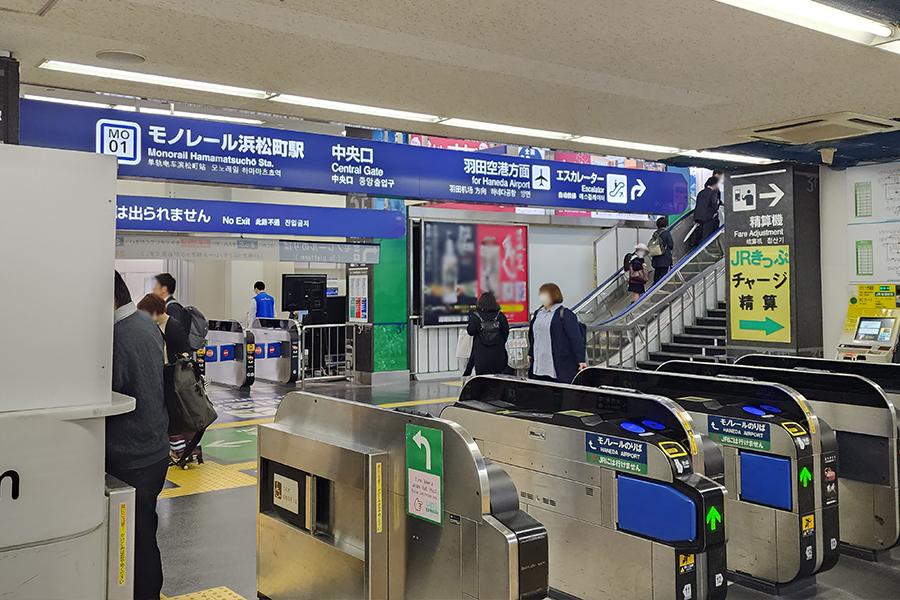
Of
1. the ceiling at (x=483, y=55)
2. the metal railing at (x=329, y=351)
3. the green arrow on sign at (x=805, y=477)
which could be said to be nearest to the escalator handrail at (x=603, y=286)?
the metal railing at (x=329, y=351)

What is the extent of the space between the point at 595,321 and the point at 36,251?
1151 cm

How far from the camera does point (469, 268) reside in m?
12.9

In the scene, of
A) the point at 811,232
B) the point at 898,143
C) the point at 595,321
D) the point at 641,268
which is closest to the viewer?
the point at 898,143

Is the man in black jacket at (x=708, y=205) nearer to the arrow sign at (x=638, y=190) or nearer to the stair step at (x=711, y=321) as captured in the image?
the stair step at (x=711, y=321)

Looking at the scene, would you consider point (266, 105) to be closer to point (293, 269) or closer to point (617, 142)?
point (617, 142)

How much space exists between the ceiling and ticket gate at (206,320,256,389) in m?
6.51

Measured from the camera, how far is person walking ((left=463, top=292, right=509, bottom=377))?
681cm

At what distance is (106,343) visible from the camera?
8.53ft

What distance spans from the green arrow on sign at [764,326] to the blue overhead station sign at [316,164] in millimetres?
1409

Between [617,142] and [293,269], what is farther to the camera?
[293,269]

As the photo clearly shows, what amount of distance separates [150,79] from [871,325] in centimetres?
557

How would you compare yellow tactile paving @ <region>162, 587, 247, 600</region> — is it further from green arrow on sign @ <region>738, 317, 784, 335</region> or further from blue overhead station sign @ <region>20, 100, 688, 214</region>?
green arrow on sign @ <region>738, 317, 784, 335</region>

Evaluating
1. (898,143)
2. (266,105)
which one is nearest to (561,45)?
(266,105)

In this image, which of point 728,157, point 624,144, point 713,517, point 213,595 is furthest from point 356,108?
point 728,157
